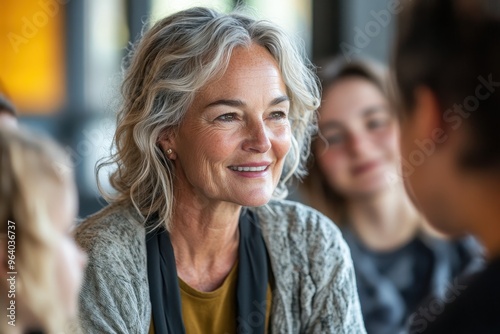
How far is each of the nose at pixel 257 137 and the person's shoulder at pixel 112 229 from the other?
0.33m

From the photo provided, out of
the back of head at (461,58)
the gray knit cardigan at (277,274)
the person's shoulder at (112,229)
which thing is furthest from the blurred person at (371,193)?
Result: the back of head at (461,58)

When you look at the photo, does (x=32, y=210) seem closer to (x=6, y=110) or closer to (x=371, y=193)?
(x=6, y=110)

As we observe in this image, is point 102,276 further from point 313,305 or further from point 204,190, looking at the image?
point 313,305

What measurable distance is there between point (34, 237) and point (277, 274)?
964 mm

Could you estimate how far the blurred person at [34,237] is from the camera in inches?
41.9

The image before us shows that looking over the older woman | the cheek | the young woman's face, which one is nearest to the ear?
the older woman

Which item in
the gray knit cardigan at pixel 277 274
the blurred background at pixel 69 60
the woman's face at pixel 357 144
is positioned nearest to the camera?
the gray knit cardigan at pixel 277 274

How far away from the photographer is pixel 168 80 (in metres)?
1.88

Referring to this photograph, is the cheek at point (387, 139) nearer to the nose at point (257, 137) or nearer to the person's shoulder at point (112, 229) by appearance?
the nose at point (257, 137)

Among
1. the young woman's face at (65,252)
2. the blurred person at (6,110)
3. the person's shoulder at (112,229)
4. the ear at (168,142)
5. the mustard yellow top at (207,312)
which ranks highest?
the blurred person at (6,110)

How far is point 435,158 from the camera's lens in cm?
93

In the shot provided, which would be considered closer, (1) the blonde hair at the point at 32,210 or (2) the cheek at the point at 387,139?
(1) the blonde hair at the point at 32,210

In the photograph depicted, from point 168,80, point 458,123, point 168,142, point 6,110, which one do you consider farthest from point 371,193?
point 458,123

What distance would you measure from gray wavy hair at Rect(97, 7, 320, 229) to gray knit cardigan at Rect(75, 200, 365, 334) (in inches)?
3.2
